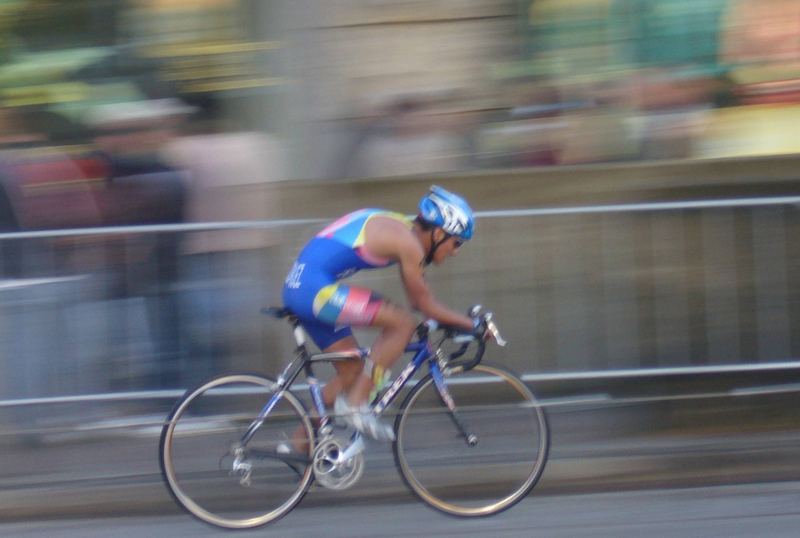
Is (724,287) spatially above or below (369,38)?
below

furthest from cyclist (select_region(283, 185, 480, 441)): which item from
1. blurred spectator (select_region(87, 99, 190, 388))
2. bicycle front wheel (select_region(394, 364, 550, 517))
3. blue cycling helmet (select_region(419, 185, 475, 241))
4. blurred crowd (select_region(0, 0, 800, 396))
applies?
blurred crowd (select_region(0, 0, 800, 396))

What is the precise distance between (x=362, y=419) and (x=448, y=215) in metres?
0.97

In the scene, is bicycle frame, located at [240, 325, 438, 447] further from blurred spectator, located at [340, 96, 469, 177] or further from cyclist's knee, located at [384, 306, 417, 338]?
blurred spectator, located at [340, 96, 469, 177]

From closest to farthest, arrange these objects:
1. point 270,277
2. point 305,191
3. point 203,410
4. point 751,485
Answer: point 203,410, point 751,485, point 270,277, point 305,191

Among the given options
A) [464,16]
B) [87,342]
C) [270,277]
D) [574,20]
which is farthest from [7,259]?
[574,20]

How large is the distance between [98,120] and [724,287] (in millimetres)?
3622

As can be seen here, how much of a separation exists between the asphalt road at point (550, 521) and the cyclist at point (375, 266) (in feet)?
1.57

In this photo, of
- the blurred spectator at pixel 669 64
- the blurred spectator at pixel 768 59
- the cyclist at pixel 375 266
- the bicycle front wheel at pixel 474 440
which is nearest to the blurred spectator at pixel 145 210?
the cyclist at pixel 375 266

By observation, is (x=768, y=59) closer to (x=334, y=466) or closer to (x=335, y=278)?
(x=335, y=278)

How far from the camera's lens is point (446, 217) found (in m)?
6.00

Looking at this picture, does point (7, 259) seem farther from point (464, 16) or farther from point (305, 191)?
point (464, 16)

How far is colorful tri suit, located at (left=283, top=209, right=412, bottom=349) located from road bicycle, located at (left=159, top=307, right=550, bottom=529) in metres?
0.15

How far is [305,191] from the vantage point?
8047 mm

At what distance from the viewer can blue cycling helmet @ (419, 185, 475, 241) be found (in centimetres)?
601
